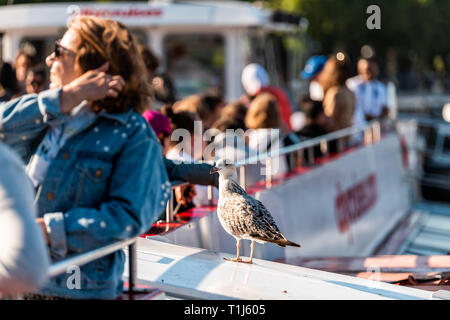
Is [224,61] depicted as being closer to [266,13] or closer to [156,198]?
[266,13]

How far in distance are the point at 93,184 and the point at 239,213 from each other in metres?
1.41

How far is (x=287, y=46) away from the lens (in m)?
17.7

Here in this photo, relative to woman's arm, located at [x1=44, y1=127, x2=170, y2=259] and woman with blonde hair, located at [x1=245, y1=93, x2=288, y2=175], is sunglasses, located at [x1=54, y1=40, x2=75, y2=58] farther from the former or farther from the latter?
woman with blonde hair, located at [x1=245, y1=93, x2=288, y2=175]

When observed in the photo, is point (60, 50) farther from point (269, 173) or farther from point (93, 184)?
point (269, 173)

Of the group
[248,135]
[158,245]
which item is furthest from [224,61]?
[158,245]

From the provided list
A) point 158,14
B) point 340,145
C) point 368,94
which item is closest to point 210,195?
point 340,145

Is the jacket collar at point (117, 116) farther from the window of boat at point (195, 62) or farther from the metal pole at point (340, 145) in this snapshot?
the window of boat at point (195, 62)

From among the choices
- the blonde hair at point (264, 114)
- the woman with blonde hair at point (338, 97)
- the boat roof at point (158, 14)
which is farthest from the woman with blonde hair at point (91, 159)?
the boat roof at point (158, 14)

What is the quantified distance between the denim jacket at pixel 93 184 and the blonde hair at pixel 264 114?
5.08 metres

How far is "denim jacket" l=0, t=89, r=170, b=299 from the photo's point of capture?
250cm

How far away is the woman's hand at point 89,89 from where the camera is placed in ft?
8.44

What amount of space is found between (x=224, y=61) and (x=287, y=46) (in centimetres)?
333

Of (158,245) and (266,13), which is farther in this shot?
(266,13)

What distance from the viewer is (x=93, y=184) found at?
8.42 ft
